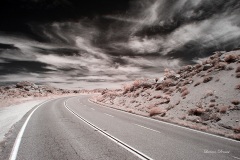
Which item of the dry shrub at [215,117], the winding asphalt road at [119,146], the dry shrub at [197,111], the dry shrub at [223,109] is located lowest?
the winding asphalt road at [119,146]

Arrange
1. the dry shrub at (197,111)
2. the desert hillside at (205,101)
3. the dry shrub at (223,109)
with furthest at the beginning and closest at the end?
the dry shrub at (197,111), the dry shrub at (223,109), the desert hillside at (205,101)

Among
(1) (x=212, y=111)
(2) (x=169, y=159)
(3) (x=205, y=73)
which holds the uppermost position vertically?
(3) (x=205, y=73)

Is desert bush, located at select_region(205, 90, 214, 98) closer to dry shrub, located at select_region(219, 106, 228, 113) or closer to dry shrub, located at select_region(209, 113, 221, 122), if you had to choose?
dry shrub, located at select_region(219, 106, 228, 113)

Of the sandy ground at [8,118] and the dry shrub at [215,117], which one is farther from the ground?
the dry shrub at [215,117]

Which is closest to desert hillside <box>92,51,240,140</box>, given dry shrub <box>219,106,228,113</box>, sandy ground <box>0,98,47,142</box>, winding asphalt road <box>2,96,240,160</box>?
dry shrub <box>219,106,228,113</box>

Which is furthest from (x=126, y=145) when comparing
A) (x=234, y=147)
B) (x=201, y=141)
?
(x=234, y=147)

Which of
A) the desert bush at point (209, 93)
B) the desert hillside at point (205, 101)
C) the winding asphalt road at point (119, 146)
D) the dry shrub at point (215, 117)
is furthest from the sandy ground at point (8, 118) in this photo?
the desert bush at point (209, 93)

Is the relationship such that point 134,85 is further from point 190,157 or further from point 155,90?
point 190,157

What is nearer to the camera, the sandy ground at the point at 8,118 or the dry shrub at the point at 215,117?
the sandy ground at the point at 8,118

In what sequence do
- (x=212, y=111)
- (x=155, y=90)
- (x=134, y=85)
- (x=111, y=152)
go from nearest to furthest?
(x=111, y=152) → (x=212, y=111) → (x=155, y=90) → (x=134, y=85)

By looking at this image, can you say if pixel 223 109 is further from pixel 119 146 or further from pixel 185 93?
pixel 119 146

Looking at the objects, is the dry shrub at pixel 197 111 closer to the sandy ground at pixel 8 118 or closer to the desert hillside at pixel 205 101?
the desert hillside at pixel 205 101

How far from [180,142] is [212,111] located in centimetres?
785

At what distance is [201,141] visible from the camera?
942 cm
